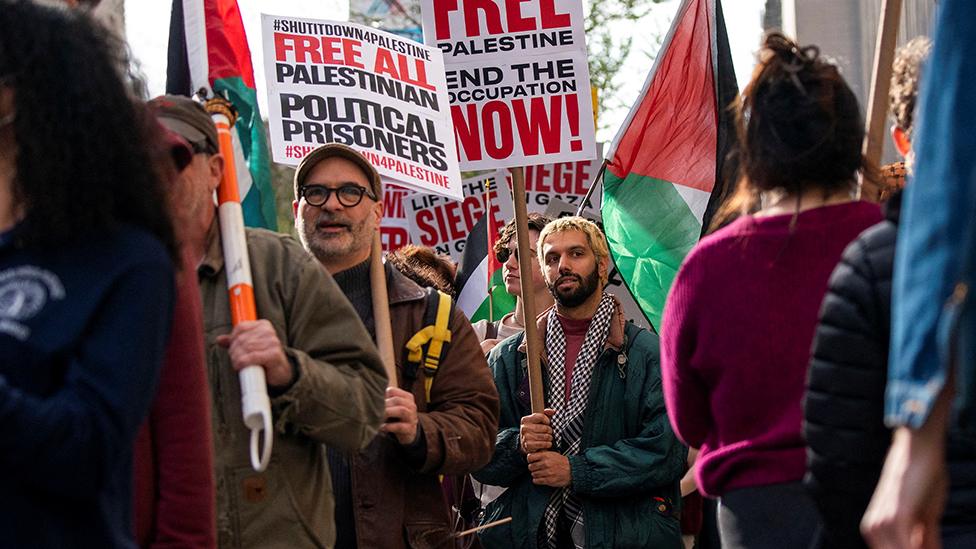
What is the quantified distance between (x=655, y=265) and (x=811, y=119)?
3757 mm

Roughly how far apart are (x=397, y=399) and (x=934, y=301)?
311 centimetres

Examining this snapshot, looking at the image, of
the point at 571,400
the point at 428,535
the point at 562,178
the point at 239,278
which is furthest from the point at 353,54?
the point at 562,178

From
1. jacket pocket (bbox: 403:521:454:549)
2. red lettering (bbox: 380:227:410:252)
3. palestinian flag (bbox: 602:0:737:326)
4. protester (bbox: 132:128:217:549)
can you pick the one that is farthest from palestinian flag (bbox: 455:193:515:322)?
protester (bbox: 132:128:217:549)

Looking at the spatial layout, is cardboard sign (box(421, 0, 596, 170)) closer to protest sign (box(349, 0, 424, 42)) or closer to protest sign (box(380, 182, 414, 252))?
protest sign (box(349, 0, 424, 42))

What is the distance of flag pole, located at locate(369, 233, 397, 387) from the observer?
544cm

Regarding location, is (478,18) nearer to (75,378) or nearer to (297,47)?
(297,47)

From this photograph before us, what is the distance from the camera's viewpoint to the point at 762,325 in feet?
12.1

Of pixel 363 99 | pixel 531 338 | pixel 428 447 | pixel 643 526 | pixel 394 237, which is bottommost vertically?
pixel 643 526

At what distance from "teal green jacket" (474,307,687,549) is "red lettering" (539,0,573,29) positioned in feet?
5.57

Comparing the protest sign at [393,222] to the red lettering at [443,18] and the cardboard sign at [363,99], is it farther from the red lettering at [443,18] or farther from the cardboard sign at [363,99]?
the cardboard sign at [363,99]

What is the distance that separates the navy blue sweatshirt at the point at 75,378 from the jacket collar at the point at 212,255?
4.42 feet

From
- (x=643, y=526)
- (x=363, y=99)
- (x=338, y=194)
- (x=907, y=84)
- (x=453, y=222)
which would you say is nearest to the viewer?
(x=907, y=84)

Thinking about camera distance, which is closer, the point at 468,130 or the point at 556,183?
the point at 468,130

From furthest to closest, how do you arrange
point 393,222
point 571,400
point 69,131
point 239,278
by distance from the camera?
1. point 393,222
2. point 571,400
3. point 239,278
4. point 69,131
